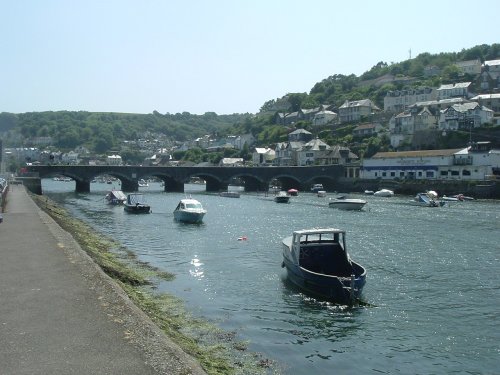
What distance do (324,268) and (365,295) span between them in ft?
8.15

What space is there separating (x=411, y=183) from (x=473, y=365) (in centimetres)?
8216

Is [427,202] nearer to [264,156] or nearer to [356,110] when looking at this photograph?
[264,156]

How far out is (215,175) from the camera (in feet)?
363

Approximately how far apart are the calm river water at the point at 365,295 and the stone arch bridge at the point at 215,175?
57.5 m

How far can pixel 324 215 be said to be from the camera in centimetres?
5759

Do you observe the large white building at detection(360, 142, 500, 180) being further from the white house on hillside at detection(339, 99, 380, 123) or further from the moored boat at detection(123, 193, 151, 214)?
the moored boat at detection(123, 193, 151, 214)

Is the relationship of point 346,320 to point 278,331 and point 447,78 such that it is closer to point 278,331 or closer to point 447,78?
point 278,331

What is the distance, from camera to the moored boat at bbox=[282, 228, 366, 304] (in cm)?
2034

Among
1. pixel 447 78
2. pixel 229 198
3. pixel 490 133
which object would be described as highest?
pixel 447 78

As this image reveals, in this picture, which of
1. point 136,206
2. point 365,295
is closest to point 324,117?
point 136,206

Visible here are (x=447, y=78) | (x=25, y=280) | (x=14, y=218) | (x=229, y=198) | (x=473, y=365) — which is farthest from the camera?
(x=447, y=78)

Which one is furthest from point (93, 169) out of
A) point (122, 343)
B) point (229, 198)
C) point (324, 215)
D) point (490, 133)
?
point (122, 343)

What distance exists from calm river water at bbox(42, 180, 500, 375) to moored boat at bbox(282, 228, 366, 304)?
576 mm

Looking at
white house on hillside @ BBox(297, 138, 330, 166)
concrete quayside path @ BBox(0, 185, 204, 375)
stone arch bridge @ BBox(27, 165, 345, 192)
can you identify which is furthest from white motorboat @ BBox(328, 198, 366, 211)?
white house on hillside @ BBox(297, 138, 330, 166)
